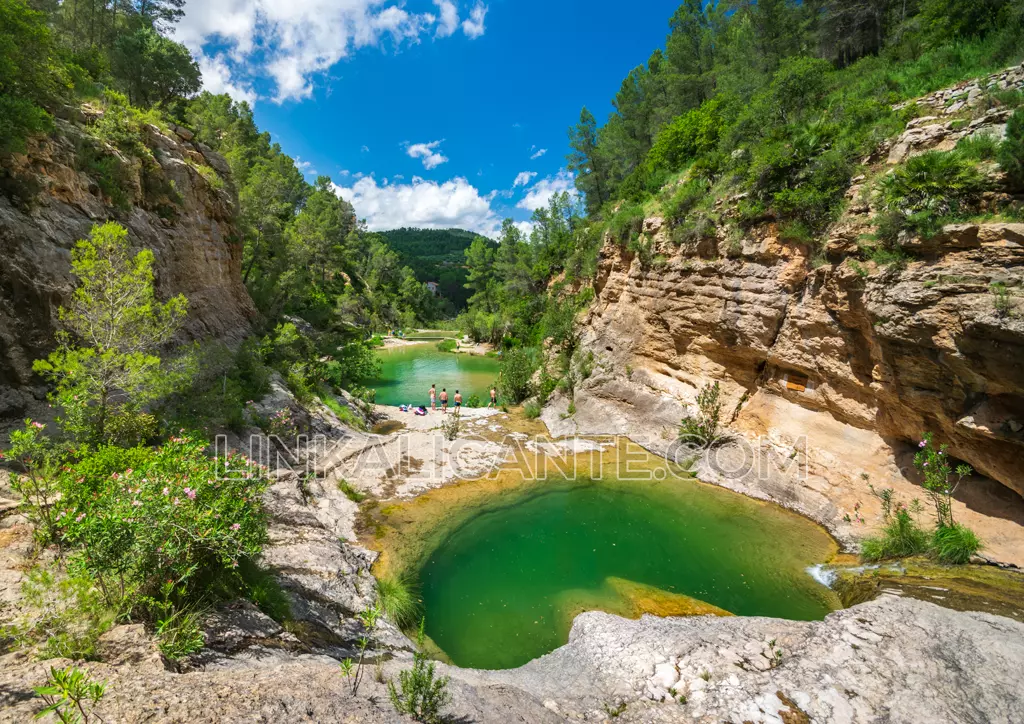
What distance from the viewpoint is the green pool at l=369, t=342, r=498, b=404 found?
24.3 meters

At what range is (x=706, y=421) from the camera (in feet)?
42.5

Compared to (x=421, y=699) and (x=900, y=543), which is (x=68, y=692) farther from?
Answer: (x=900, y=543)

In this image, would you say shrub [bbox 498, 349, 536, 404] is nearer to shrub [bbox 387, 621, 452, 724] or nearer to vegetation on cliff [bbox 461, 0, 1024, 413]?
vegetation on cliff [bbox 461, 0, 1024, 413]

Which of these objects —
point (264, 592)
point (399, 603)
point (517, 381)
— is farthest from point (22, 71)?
point (517, 381)

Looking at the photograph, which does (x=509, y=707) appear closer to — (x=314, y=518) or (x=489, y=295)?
(x=314, y=518)

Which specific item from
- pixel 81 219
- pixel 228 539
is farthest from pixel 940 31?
pixel 81 219

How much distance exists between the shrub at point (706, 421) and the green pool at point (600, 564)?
199cm

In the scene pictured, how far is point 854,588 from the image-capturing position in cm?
684

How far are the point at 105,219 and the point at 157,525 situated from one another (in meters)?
9.60

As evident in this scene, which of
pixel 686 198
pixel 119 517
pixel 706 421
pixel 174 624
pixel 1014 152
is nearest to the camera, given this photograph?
pixel 119 517

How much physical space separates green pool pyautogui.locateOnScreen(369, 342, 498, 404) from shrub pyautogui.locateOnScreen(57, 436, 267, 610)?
58.5 feet

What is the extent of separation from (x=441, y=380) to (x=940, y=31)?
2705 cm

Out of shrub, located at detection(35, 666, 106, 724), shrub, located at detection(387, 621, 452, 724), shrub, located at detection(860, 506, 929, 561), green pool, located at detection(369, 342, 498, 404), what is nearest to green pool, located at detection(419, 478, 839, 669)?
shrub, located at detection(860, 506, 929, 561)

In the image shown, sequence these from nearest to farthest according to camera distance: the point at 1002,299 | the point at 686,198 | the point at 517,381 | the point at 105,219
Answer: the point at 1002,299, the point at 105,219, the point at 686,198, the point at 517,381
